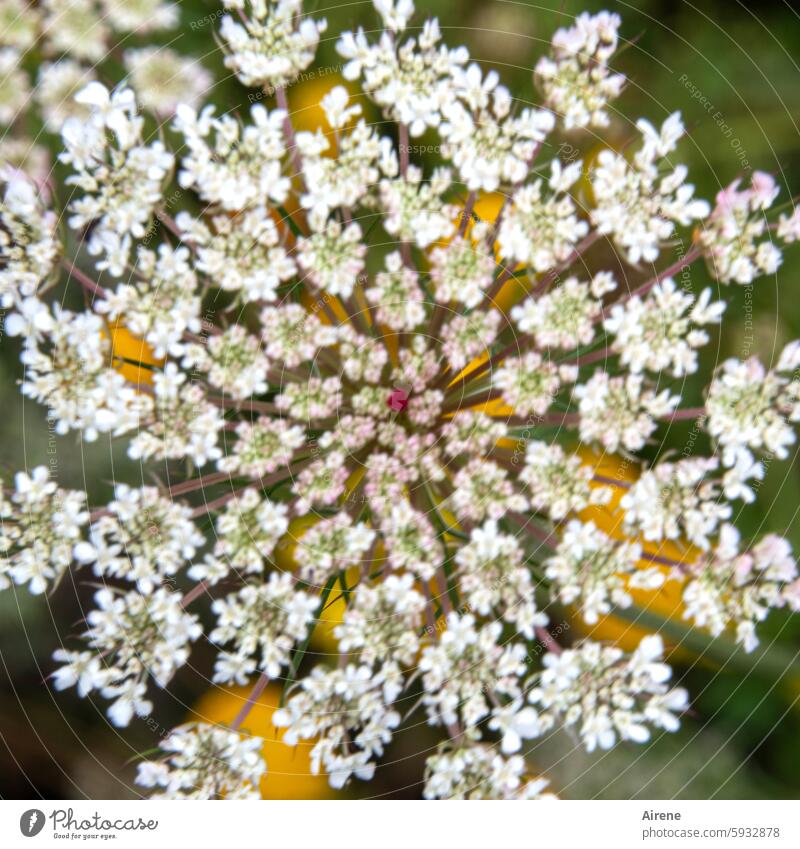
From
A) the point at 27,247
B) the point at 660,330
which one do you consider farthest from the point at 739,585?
the point at 27,247

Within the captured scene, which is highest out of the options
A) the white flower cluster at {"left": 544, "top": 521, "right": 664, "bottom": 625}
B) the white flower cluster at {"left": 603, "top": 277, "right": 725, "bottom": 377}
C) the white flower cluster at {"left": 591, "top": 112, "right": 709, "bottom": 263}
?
the white flower cluster at {"left": 591, "top": 112, "right": 709, "bottom": 263}

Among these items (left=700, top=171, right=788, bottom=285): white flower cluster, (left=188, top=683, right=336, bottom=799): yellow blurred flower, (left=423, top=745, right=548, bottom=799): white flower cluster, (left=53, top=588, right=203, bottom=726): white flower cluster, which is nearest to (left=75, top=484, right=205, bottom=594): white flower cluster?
(left=53, top=588, right=203, bottom=726): white flower cluster

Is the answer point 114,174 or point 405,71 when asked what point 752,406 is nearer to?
point 405,71

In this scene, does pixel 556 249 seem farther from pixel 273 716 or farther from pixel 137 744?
pixel 137 744

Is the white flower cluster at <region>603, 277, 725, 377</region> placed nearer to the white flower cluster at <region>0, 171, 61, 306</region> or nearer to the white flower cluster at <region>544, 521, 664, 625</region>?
the white flower cluster at <region>544, 521, 664, 625</region>

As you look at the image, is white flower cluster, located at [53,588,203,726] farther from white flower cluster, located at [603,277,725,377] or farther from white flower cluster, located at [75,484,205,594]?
white flower cluster, located at [603,277,725,377]

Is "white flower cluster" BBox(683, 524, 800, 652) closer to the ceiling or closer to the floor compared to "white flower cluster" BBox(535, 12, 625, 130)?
closer to the floor

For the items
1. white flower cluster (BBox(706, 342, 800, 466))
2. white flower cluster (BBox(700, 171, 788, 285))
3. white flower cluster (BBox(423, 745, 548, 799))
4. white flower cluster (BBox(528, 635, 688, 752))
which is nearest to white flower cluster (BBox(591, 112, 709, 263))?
white flower cluster (BBox(700, 171, 788, 285))

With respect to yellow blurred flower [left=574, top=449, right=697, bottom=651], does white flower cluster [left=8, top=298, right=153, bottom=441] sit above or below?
above
